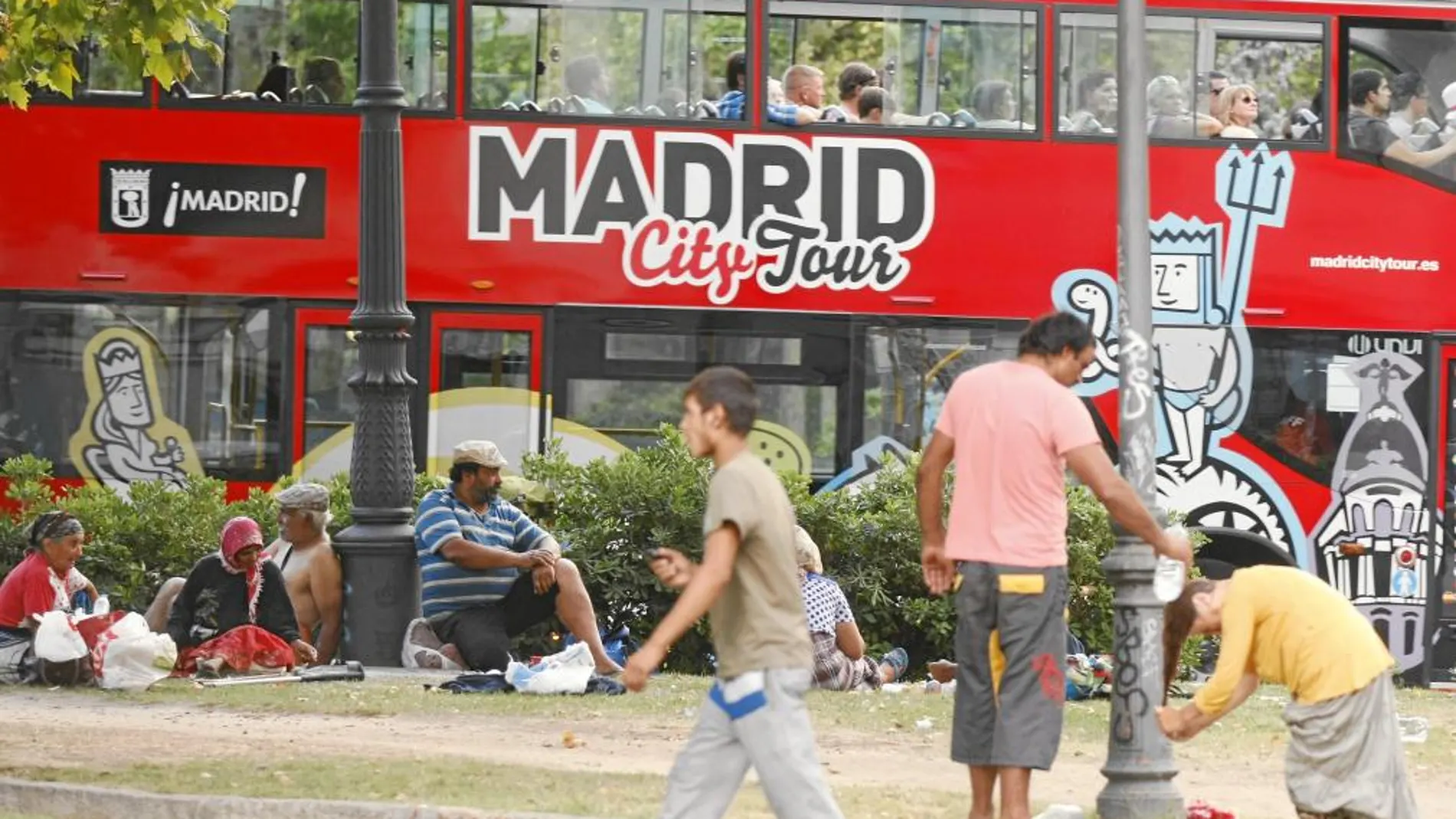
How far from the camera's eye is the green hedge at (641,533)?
14.5 meters

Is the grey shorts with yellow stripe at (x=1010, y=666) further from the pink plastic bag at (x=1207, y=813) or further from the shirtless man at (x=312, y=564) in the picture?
the shirtless man at (x=312, y=564)

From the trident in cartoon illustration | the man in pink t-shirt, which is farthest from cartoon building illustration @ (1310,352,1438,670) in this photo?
the man in pink t-shirt

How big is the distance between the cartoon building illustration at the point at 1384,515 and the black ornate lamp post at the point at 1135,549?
24.4 ft

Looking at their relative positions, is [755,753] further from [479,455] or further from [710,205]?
[710,205]

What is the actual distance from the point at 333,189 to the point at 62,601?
361 centimetres

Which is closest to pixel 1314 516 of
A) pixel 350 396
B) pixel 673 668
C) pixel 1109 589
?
pixel 1109 589

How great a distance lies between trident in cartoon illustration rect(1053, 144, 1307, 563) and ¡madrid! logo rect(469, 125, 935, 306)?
54.6 inches

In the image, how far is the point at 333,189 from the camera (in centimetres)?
1583

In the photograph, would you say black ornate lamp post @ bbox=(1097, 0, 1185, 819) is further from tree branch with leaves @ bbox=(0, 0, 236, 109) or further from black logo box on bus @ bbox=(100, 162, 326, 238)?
black logo box on bus @ bbox=(100, 162, 326, 238)

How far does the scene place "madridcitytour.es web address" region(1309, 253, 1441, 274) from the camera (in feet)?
53.9

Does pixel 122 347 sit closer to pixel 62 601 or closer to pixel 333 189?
pixel 333 189

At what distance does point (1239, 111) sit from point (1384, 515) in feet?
9.08

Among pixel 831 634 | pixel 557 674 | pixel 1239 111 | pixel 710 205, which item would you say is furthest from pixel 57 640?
pixel 1239 111

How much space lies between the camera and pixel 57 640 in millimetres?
12953
